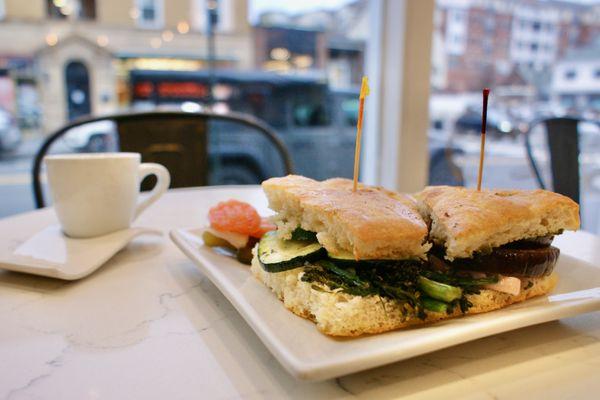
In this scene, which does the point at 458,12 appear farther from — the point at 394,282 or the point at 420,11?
the point at 394,282

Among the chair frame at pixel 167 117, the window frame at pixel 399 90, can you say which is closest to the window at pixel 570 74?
the window frame at pixel 399 90

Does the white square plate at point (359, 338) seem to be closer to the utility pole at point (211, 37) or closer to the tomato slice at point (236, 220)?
the tomato slice at point (236, 220)

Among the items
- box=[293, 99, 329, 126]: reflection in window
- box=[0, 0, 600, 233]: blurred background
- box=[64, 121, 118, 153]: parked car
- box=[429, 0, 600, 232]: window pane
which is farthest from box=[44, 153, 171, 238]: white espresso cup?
box=[429, 0, 600, 232]: window pane

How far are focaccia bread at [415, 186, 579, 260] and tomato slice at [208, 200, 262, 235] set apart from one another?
0.34m

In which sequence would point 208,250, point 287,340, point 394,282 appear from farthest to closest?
point 208,250
point 394,282
point 287,340

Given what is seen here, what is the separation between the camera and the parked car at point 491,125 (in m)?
3.17

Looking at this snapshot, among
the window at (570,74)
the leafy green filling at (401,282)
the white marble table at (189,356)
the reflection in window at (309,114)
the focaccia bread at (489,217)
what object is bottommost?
the white marble table at (189,356)

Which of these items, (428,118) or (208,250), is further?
(428,118)

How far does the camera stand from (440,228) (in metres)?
0.72

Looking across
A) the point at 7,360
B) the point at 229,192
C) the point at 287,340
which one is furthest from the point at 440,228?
the point at 229,192

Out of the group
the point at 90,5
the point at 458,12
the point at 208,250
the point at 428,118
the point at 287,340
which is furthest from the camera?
the point at 458,12

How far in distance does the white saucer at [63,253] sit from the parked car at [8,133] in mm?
1818

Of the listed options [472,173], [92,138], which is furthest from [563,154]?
[92,138]

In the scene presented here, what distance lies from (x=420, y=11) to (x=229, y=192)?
1799mm
